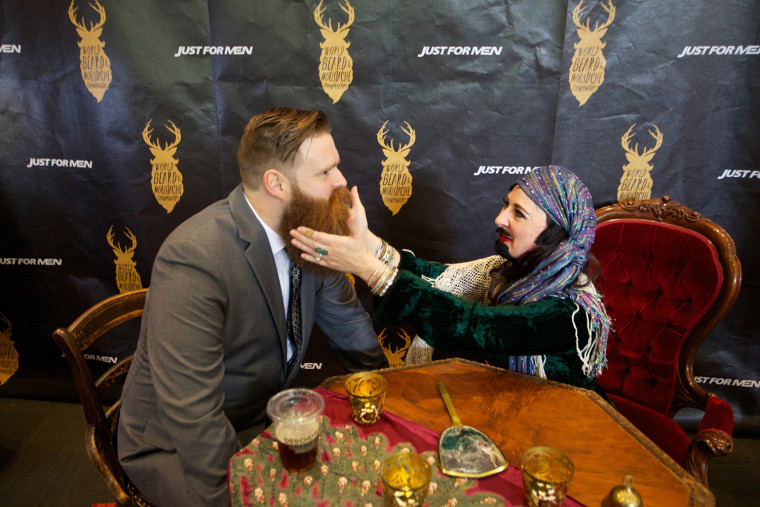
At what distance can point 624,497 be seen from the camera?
3.13ft

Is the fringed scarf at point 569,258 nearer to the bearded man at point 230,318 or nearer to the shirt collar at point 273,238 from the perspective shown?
the bearded man at point 230,318

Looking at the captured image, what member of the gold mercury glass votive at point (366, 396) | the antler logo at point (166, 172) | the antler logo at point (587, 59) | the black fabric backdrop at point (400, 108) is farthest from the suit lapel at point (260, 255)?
the antler logo at point (587, 59)

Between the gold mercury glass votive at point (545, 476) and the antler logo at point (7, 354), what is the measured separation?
11.0 ft

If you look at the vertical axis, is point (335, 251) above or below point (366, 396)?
above

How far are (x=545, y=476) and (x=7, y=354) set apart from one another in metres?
3.48

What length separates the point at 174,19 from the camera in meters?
2.37

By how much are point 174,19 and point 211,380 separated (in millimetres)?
2013

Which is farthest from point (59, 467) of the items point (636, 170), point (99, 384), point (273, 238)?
point (636, 170)

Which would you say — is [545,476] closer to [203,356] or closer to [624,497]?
[624,497]

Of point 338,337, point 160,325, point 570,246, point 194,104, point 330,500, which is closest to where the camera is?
point 330,500

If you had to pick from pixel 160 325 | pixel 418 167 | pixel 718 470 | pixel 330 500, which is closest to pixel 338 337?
pixel 160 325

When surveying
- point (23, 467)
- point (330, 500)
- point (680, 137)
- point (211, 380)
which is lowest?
point (23, 467)

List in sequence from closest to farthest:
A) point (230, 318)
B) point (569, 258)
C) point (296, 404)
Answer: point (296, 404)
point (230, 318)
point (569, 258)

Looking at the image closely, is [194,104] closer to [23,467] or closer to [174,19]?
[174,19]
